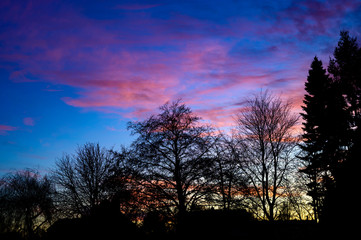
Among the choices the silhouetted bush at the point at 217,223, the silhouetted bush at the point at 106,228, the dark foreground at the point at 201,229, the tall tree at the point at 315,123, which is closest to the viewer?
the dark foreground at the point at 201,229

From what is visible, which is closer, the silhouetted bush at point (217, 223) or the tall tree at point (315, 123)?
the silhouetted bush at point (217, 223)

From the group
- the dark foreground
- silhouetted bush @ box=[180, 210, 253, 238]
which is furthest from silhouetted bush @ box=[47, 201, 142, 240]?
silhouetted bush @ box=[180, 210, 253, 238]

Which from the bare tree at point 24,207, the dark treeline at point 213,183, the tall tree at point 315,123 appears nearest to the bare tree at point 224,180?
the dark treeline at point 213,183

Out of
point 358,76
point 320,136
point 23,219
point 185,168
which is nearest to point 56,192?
point 23,219

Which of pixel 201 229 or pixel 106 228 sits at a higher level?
pixel 106 228

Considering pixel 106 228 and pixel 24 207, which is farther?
pixel 24 207

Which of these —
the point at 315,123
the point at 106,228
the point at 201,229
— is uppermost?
the point at 315,123

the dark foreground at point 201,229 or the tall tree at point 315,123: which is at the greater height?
the tall tree at point 315,123

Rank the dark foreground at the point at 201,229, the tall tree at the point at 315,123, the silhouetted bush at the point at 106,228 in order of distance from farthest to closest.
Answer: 1. the tall tree at the point at 315,123
2. the silhouetted bush at the point at 106,228
3. the dark foreground at the point at 201,229

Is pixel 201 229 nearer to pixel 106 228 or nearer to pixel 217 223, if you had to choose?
pixel 217 223

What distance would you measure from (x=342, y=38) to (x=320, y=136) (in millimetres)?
12895

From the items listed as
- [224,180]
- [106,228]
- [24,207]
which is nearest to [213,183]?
[224,180]

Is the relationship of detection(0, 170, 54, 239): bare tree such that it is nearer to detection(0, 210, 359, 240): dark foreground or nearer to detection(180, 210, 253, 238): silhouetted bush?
detection(0, 210, 359, 240): dark foreground

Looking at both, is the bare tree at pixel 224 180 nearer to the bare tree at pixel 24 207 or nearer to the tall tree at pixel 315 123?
the tall tree at pixel 315 123
